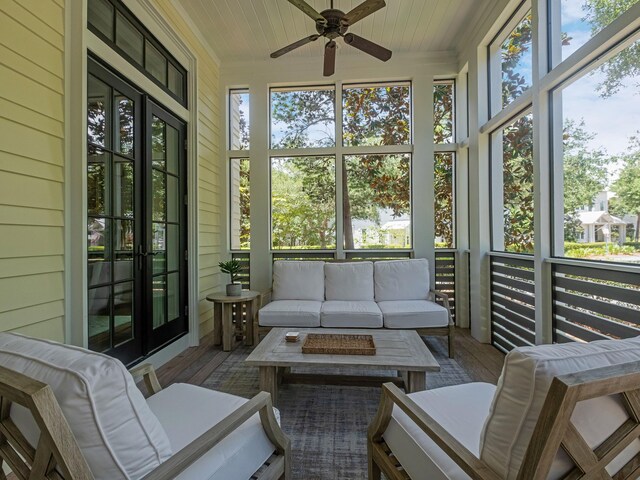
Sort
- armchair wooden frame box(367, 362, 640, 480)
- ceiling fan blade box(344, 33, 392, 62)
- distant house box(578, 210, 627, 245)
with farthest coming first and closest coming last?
ceiling fan blade box(344, 33, 392, 62) < distant house box(578, 210, 627, 245) < armchair wooden frame box(367, 362, 640, 480)

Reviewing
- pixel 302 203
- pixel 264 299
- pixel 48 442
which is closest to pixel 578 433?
pixel 48 442

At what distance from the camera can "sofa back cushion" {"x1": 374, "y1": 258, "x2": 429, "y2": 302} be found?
3820 mm

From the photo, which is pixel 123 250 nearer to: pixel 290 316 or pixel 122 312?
pixel 122 312

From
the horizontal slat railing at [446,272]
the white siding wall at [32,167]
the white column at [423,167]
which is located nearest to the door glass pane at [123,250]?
the white siding wall at [32,167]

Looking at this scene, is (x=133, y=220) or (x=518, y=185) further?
(x=518, y=185)

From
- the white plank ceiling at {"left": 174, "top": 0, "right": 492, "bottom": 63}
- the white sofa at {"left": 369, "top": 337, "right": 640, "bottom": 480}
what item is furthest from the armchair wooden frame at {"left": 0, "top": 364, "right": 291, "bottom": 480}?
the white plank ceiling at {"left": 174, "top": 0, "right": 492, "bottom": 63}

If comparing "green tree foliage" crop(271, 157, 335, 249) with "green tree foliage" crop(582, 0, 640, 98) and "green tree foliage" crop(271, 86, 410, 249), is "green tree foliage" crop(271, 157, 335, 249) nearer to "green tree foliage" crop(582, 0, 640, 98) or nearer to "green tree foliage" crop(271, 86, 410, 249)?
"green tree foliage" crop(271, 86, 410, 249)

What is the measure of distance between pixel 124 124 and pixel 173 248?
130 cm

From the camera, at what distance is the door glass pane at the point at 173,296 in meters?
3.34

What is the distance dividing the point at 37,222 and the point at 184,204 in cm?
179

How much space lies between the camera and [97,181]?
235cm

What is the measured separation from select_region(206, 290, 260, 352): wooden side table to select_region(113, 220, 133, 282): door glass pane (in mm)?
1003

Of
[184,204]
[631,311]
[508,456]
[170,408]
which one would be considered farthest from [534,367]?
[184,204]

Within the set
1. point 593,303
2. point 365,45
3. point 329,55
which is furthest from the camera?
point 329,55
